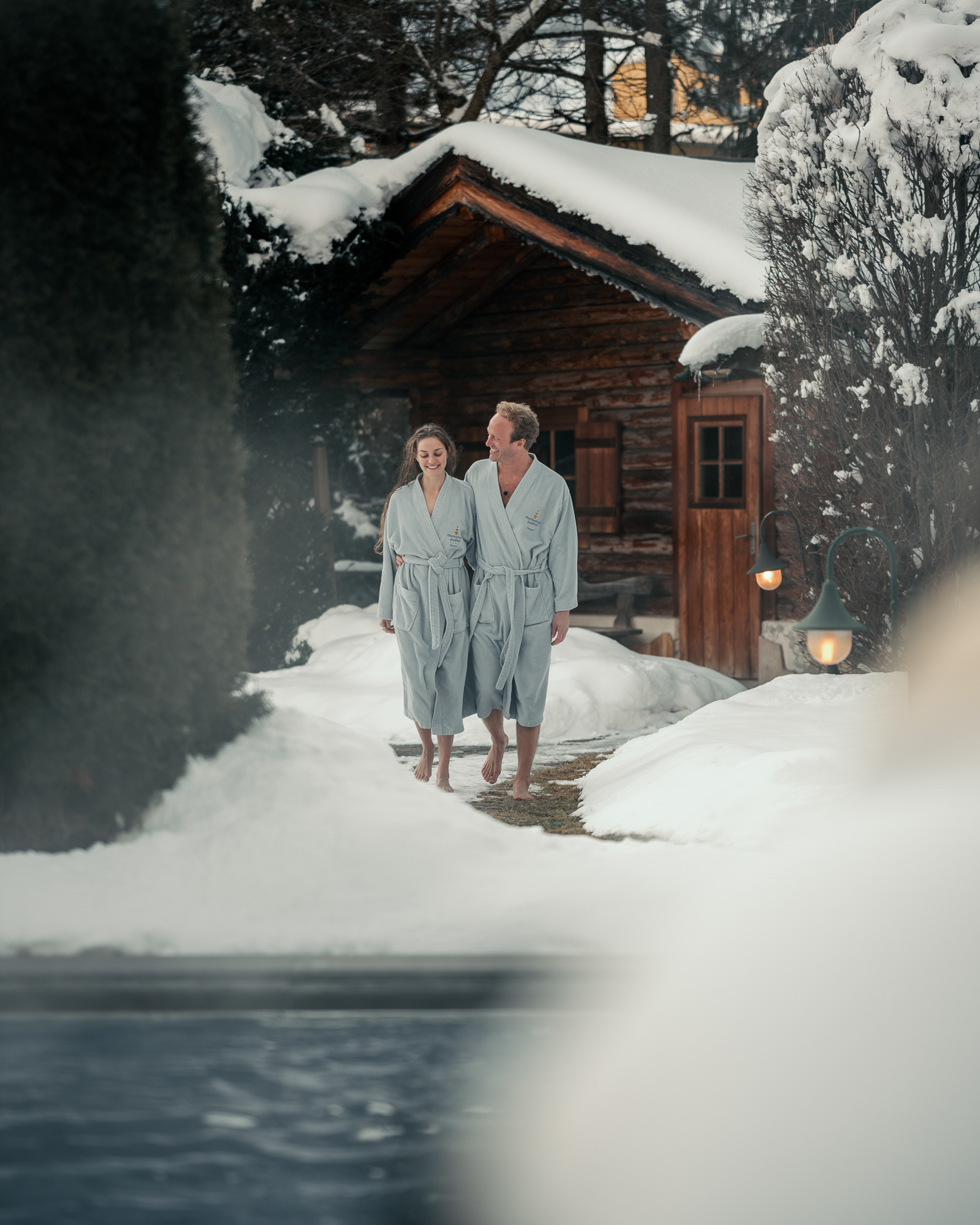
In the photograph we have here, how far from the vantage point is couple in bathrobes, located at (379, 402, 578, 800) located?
20.4 feet

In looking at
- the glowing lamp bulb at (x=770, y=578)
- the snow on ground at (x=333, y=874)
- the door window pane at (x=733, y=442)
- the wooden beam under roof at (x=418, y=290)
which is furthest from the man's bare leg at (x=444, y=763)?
the wooden beam under roof at (x=418, y=290)

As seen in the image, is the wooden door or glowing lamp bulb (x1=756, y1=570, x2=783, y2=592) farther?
the wooden door

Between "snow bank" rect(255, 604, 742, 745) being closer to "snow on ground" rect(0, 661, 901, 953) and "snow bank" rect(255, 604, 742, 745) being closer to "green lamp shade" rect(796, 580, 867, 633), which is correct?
"green lamp shade" rect(796, 580, 867, 633)

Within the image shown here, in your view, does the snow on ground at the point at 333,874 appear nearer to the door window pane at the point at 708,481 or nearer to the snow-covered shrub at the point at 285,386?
the snow-covered shrub at the point at 285,386

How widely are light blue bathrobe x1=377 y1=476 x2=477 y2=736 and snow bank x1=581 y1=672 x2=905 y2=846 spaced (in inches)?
33.0

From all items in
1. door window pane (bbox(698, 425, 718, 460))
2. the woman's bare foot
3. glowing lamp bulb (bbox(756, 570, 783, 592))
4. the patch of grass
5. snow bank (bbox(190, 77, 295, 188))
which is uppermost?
snow bank (bbox(190, 77, 295, 188))

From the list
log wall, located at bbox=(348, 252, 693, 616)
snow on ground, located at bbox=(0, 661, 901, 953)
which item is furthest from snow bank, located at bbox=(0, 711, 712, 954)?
log wall, located at bbox=(348, 252, 693, 616)

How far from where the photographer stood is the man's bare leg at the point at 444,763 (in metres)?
6.25

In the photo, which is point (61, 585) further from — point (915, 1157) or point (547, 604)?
point (547, 604)

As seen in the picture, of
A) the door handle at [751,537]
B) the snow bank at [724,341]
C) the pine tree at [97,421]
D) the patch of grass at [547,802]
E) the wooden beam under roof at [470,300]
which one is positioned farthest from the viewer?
the wooden beam under roof at [470,300]

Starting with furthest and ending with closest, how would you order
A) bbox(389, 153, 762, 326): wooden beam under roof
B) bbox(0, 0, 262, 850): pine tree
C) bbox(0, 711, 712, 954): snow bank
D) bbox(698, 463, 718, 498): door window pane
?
bbox(698, 463, 718, 498): door window pane < bbox(389, 153, 762, 326): wooden beam under roof < bbox(0, 0, 262, 850): pine tree < bbox(0, 711, 712, 954): snow bank

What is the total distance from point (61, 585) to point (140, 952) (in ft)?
3.29

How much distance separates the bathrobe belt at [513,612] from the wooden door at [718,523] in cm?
491

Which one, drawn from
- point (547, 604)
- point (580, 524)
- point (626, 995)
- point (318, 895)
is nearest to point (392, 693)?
point (547, 604)
